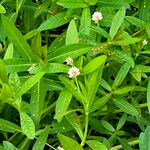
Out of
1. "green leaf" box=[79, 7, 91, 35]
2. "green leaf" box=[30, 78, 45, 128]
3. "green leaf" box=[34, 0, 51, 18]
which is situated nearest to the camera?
"green leaf" box=[30, 78, 45, 128]

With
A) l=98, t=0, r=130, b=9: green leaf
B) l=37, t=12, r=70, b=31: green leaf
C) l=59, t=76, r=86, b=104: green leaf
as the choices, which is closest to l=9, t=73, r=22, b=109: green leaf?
l=59, t=76, r=86, b=104: green leaf

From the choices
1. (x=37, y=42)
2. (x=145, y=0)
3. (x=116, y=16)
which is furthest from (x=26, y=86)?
(x=145, y=0)

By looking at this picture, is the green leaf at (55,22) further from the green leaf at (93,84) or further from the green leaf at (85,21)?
the green leaf at (93,84)

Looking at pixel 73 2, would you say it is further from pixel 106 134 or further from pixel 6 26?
pixel 106 134

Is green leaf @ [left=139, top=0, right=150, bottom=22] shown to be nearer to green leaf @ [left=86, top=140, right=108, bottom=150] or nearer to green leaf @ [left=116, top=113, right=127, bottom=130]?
green leaf @ [left=116, top=113, right=127, bottom=130]

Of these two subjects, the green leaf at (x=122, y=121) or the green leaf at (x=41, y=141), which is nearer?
the green leaf at (x=41, y=141)

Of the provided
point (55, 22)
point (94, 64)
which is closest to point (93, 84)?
point (94, 64)

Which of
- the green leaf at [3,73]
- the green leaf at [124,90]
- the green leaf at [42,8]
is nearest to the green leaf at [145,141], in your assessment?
the green leaf at [124,90]
